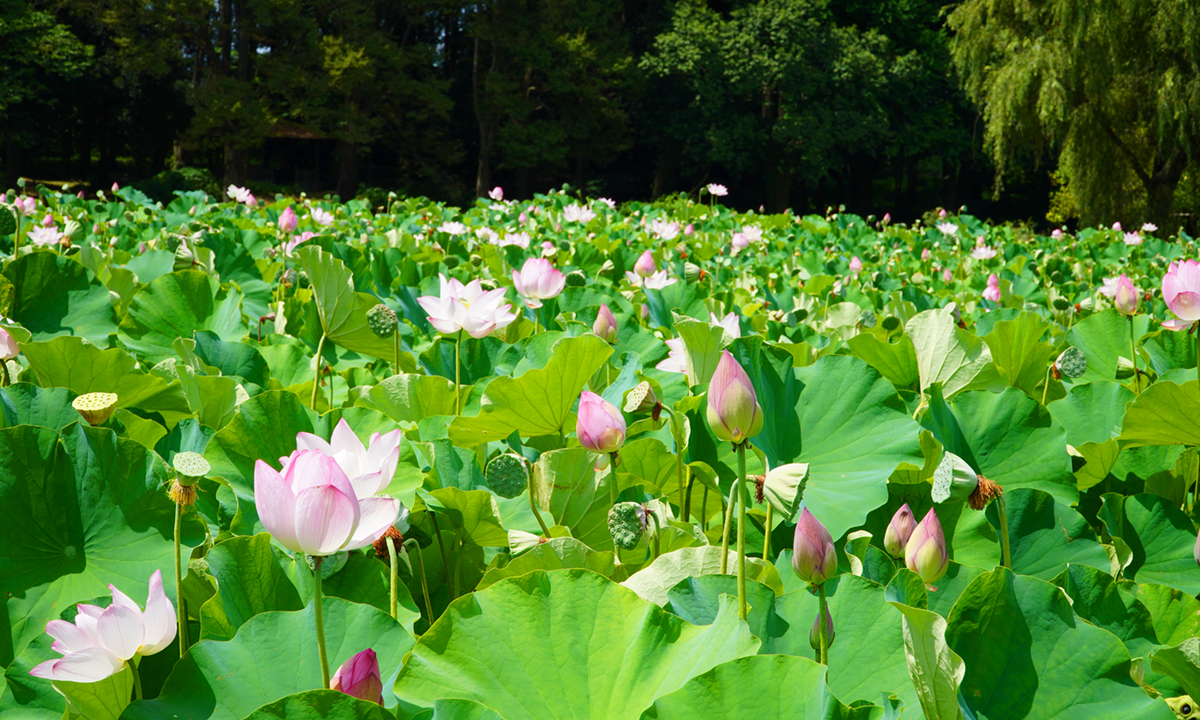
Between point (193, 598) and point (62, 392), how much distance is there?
323mm

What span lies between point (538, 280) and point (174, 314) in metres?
0.61

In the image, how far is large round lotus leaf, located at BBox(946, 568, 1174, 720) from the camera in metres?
0.52

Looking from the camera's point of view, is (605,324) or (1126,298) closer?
(605,324)

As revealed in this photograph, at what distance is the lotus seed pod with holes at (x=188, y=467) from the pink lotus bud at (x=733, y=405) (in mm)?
375

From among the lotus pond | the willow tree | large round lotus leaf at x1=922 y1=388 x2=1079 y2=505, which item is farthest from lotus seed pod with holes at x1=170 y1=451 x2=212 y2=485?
the willow tree

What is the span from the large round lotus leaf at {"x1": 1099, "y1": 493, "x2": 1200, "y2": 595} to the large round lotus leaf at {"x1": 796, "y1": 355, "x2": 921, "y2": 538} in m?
0.23

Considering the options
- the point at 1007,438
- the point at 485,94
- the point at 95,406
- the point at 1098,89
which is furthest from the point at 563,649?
the point at 485,94

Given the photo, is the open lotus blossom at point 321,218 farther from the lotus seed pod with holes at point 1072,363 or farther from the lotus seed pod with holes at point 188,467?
the lotus seed pod with holes at point 188,467

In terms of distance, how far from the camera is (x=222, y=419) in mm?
1042

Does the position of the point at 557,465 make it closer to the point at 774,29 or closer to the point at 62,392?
the point at 62,392

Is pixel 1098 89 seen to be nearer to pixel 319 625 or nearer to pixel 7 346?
pixel 7 346

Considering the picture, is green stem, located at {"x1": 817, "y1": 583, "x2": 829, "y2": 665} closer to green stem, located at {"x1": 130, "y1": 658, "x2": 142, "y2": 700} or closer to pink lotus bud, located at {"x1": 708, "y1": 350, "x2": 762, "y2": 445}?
pink lotus bud, located at {"x1": 708, "y1": 350, "x2": 762, "y2": 445}

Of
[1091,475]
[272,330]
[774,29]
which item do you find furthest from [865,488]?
[774,29]

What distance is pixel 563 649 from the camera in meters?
0.55
